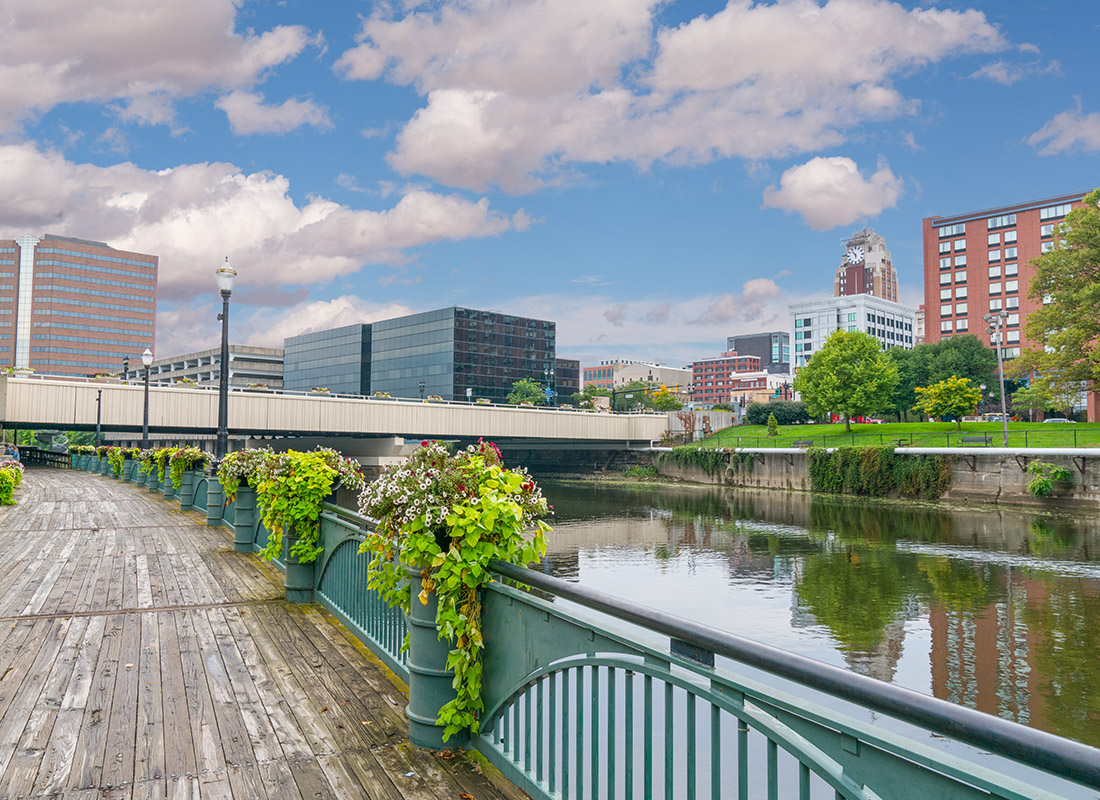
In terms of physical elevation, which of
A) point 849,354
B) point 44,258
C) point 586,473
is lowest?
point 586,473

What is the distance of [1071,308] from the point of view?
45594mm

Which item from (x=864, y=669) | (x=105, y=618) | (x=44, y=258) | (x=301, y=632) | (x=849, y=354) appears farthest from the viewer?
(x=44, y=258)

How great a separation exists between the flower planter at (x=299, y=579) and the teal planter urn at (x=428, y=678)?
13.4ft

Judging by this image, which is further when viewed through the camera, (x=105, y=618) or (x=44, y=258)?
(x=44, y=258)

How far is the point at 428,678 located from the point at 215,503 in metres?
12.6

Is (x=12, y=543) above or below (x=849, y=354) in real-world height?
below

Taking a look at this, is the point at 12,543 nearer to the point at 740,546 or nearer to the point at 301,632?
the point at 301,632

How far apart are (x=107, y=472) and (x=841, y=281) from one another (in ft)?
641

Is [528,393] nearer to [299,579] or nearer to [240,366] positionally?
[240,366]

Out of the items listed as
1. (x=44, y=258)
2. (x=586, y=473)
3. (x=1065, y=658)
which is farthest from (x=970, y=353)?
(x=44, y=258)

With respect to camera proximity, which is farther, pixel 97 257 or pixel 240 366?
pixel 97 257

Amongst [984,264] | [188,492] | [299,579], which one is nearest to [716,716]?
[299,579]

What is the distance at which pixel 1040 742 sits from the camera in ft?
5.30

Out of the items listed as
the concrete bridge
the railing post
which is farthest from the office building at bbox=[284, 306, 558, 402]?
the railing post
